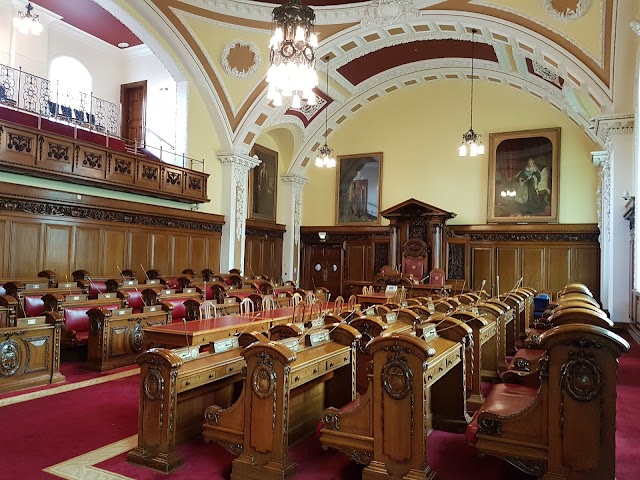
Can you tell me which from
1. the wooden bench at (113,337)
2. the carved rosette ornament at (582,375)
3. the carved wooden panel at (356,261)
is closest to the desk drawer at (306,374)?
the carved rosette ornament at (582,375)

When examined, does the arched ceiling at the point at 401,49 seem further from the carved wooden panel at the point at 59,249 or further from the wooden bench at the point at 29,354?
the wooden bench at the point at 29,354

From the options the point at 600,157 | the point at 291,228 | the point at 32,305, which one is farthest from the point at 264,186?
the point at 32,305

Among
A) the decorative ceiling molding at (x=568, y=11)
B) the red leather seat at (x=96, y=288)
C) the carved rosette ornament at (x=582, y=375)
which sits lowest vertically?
the red leather seat at (x=96, y=288)

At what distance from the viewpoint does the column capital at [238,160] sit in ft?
46.6

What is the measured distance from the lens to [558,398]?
9.26ft

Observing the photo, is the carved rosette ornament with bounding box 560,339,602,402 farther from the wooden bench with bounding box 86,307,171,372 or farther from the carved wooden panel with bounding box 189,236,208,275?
the carved wooden panel with bounding box 189,236,208,275

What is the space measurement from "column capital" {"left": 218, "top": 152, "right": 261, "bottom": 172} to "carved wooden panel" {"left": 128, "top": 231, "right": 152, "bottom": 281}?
3.36 m

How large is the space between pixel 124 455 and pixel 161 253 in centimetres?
914

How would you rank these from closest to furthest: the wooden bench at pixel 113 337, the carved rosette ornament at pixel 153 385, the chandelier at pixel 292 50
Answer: the carved rosette ornament at pixel 153 385
the chandelier at pixel 292 50
the wooden bench at pixel 113 337

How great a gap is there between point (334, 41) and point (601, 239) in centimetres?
912

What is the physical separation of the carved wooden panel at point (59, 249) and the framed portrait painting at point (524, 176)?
460 inches

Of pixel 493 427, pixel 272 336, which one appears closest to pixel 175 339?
pixel 272 336

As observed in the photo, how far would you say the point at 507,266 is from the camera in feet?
49.2

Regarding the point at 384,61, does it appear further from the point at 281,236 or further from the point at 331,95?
the point at 281,236
